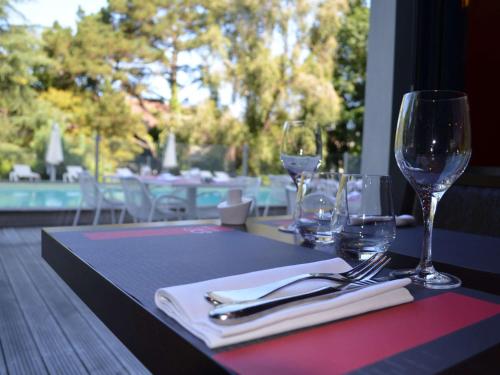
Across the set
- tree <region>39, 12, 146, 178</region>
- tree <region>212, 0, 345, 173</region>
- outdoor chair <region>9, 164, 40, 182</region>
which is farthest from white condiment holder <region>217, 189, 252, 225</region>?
tree <region>212, 0, 345, 173</region>

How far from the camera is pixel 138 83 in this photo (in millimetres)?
13133

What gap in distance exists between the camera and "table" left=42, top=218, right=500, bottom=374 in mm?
350

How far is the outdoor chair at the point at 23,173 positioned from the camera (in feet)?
29.8

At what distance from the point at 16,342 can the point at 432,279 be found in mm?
2161

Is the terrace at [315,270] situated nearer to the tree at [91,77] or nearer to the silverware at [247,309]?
the silverware at [247,309]

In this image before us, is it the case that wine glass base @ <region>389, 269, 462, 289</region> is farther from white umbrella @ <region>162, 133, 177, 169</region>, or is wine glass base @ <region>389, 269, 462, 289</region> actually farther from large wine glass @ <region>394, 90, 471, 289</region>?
white umbrella @ <region>162, 133, 177, 169</region>

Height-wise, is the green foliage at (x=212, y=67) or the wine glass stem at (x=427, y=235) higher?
the green foliage at (x=212, y=67)

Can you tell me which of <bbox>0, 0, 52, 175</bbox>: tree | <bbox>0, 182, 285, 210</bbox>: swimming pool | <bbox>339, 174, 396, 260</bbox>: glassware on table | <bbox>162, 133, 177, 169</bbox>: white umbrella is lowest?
<bbox>0, 182, 285, 210</bbox>: swimming pool

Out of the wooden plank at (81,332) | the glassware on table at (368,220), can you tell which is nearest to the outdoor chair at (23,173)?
the wooden plank at (81,332)

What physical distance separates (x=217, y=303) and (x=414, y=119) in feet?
1.09

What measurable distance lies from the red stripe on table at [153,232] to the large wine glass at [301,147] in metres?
0.21

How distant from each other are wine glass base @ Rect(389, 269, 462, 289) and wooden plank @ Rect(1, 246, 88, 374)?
1663mm

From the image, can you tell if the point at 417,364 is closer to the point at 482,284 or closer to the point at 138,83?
the point at 482,284

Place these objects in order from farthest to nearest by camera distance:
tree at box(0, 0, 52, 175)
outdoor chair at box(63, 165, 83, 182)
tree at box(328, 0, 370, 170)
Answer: tree at box(328, 0, 370, 170) < tree at box(0, 0, 52, 175) < outdoor chair at box(63, 165, 83, 182)
